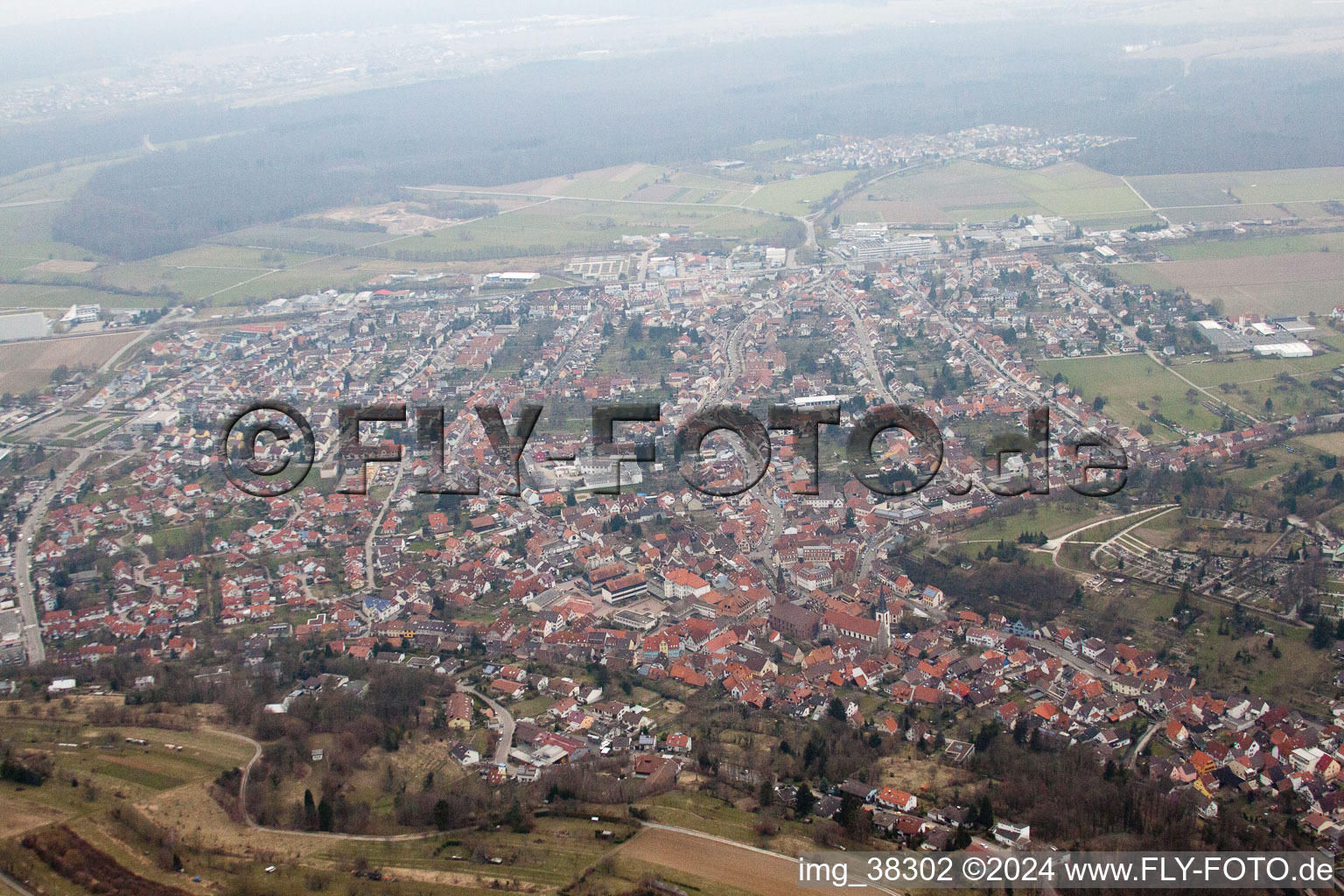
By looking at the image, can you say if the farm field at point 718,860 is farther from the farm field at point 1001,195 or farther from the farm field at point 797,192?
the farm field at point 797,192

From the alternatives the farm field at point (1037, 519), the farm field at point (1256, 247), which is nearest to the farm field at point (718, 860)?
the farm field at point (1037, 519)

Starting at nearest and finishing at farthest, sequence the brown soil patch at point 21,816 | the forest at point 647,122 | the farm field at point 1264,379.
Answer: the brown soil patch at point 21,816 < the farm field at point 1264,379 < the forest at point 647,122

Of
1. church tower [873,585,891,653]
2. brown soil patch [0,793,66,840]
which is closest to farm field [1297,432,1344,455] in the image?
church tower [873,585,891,653]

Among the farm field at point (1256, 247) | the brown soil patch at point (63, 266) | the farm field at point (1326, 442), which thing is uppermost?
the brown soil patch at point (63, 266)

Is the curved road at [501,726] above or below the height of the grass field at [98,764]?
below

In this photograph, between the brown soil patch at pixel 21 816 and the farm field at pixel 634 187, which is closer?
the brown soil patch at pixel 21 816

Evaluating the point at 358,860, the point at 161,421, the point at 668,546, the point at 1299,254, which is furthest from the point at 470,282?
the point at 358,860

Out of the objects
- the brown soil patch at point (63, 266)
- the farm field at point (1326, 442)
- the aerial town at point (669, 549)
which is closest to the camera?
the aerial town at point (669, 549)
